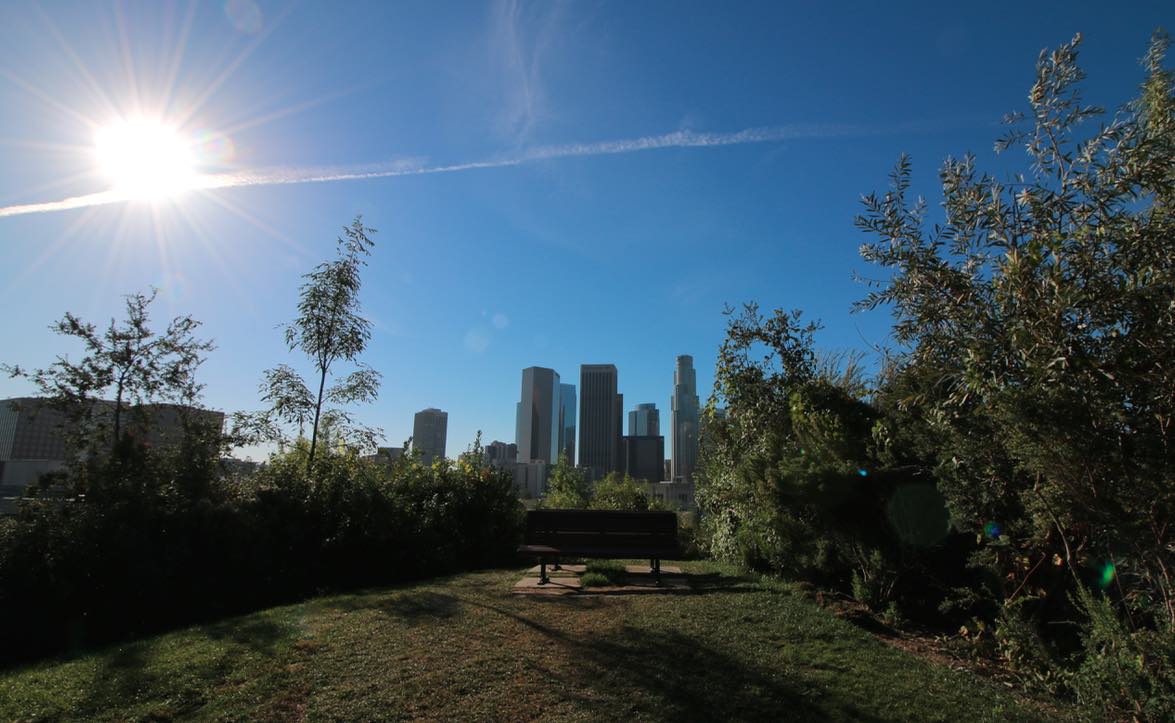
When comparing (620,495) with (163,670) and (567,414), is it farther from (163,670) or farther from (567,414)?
(567,414)

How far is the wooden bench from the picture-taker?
25.4 ft

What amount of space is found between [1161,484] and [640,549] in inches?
223

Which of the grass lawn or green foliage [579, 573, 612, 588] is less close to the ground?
green foliage [579, 573, 612, 588]

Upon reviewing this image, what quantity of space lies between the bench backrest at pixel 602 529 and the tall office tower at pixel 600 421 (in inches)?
1049

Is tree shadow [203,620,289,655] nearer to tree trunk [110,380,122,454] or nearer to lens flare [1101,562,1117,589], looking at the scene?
tree trunk [110,380,122,454]

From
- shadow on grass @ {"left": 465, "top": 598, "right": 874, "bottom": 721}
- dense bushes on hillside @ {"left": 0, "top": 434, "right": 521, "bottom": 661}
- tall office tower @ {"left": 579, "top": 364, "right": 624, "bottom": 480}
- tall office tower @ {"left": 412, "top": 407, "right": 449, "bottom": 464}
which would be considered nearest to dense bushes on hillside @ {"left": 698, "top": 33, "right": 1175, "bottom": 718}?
shadow on grass @ {"left": 465, "top": 598, "right": 874, "bottom": 721}

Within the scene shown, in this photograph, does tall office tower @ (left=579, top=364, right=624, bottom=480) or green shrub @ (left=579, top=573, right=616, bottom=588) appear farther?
tall office tower @ (left=579, top=364, right=624, bottom=480)

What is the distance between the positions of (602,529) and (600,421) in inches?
1197

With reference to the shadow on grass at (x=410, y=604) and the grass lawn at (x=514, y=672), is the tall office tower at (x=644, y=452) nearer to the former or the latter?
the shadow on grass at (x=410, y=604)

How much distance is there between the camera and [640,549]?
310 inches

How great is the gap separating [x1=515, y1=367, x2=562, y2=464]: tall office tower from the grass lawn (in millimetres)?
28526

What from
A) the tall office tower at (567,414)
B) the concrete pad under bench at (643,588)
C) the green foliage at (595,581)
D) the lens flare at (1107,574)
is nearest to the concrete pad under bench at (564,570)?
the green foliage at (595,581)

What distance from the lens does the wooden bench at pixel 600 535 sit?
Result: 25.4ft

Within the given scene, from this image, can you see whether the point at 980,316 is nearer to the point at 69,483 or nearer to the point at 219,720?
the point at 219,720
